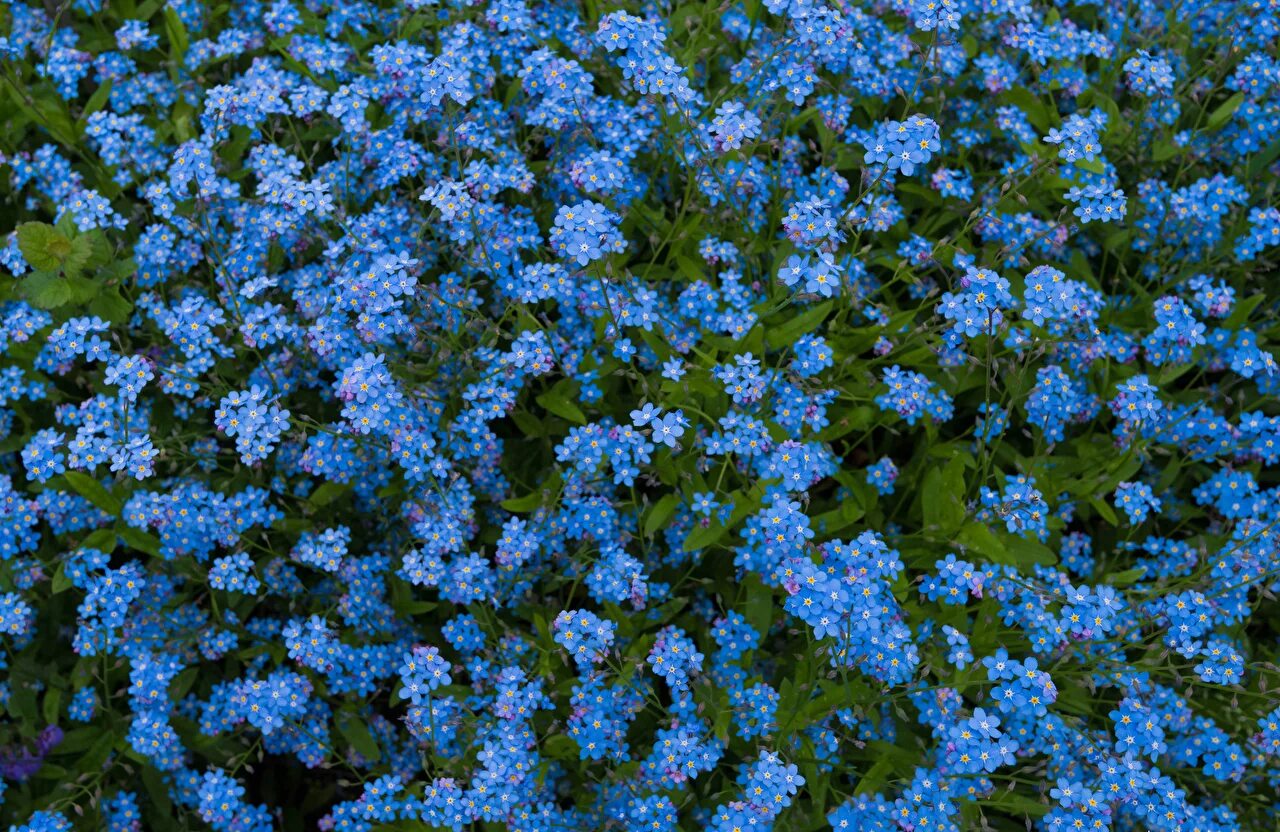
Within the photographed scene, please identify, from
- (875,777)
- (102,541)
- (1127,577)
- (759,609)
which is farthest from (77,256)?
(1127,577)

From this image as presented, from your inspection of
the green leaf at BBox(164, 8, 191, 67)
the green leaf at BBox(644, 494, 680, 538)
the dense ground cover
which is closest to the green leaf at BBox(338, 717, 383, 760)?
the dense ground cover

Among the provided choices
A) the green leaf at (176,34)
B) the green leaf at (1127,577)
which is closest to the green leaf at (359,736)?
the green leaf at (1127,577)

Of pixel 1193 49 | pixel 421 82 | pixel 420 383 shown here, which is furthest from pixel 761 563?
pixel 1193 49

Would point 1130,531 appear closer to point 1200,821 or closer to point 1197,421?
point 1197,421

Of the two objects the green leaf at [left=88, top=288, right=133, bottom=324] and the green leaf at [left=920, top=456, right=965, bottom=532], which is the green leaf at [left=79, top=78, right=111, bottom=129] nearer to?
the green leaf at [left=88, top=288, right=133, bottom=324]

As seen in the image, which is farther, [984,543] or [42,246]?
[42,246]

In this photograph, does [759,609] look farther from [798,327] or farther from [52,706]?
[52,706]

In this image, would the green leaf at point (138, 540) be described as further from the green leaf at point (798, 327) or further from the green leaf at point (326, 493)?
the green leaf at point (798, 327)
